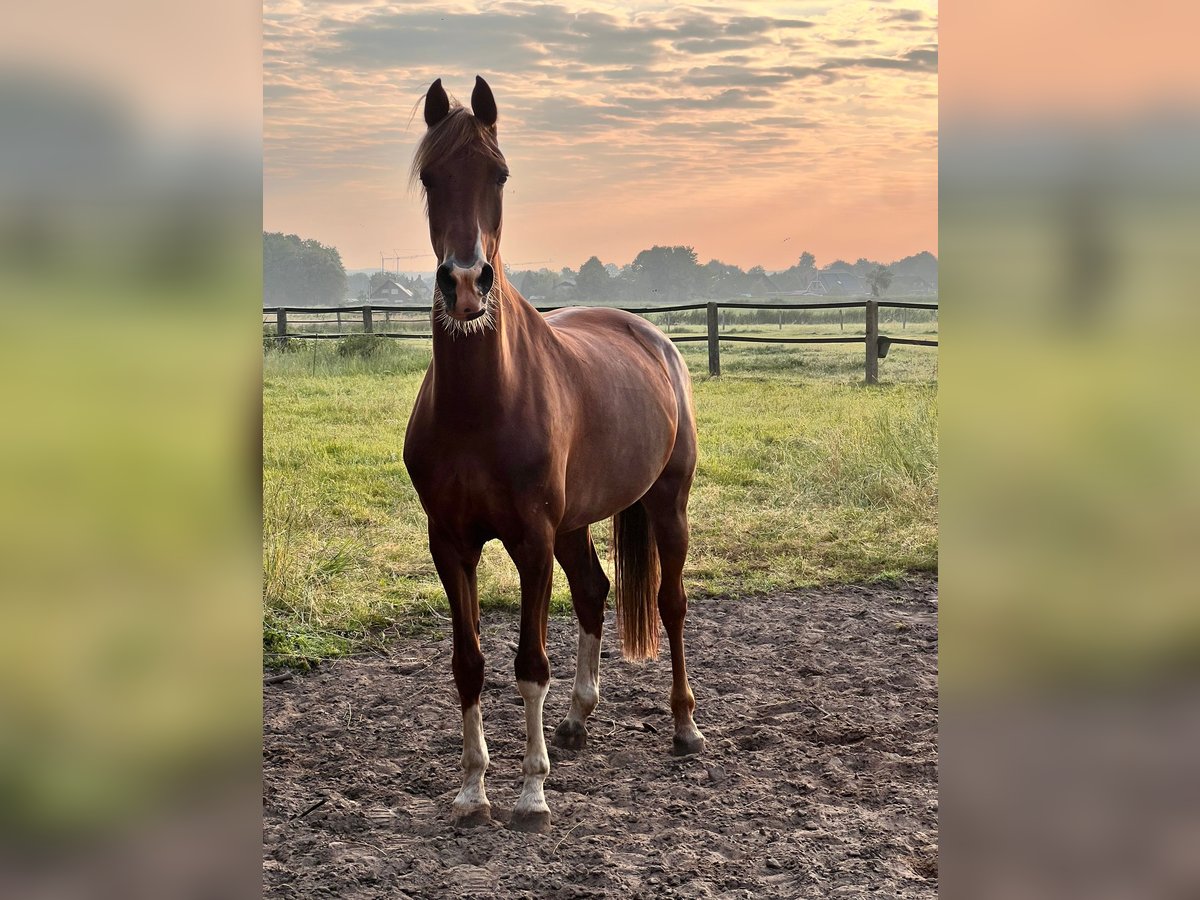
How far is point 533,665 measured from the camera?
3.30 metres

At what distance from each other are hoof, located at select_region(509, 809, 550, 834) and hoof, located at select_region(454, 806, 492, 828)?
0.09 m

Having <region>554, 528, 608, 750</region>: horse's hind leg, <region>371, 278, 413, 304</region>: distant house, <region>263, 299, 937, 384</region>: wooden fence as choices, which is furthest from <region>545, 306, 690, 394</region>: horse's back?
<region>371, 278, 413, 304</region>: distant house

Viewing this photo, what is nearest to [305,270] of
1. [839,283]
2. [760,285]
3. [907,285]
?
[760,285]

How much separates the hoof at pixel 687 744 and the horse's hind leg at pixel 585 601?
0.38 meters

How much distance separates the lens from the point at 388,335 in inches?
610

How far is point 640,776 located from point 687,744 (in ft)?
0.95

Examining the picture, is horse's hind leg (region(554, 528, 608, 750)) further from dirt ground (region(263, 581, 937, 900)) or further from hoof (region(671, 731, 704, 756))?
hoof (region(671, 731, 704, 756))

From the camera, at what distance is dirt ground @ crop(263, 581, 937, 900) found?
2.91m
